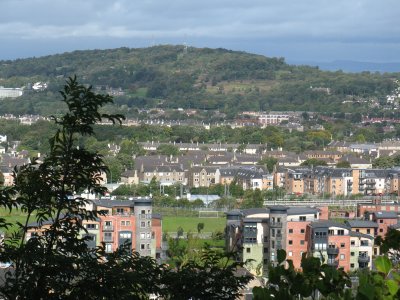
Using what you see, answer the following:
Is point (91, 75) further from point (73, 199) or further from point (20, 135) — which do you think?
point (73, 199)

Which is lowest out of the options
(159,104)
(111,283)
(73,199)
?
(159,104)

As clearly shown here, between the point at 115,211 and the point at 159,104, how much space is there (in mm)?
50377

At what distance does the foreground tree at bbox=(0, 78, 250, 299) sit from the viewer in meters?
3.91

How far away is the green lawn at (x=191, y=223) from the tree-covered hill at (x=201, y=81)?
114 feet

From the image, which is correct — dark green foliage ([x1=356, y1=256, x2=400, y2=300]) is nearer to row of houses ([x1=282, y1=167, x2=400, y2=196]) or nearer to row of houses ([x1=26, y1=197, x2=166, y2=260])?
row of houses ([x1=26, y1=197, x2=166, y2=260])

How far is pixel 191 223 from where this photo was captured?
2289 centimetres

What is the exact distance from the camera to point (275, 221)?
16.8 metres

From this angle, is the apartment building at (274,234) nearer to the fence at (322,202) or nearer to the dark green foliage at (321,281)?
the fence at (322,202)

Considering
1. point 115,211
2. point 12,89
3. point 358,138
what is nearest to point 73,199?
point 115,211

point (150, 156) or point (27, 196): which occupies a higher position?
point (27, 196)

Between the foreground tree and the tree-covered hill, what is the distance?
53.7m

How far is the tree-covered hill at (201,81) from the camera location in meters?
63.5

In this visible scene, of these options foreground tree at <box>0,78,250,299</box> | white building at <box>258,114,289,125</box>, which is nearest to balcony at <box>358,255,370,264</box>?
foreground tree at <box>0,78,250,299</box>

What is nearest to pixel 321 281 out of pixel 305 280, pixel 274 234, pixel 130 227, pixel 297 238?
pixel 305 280
